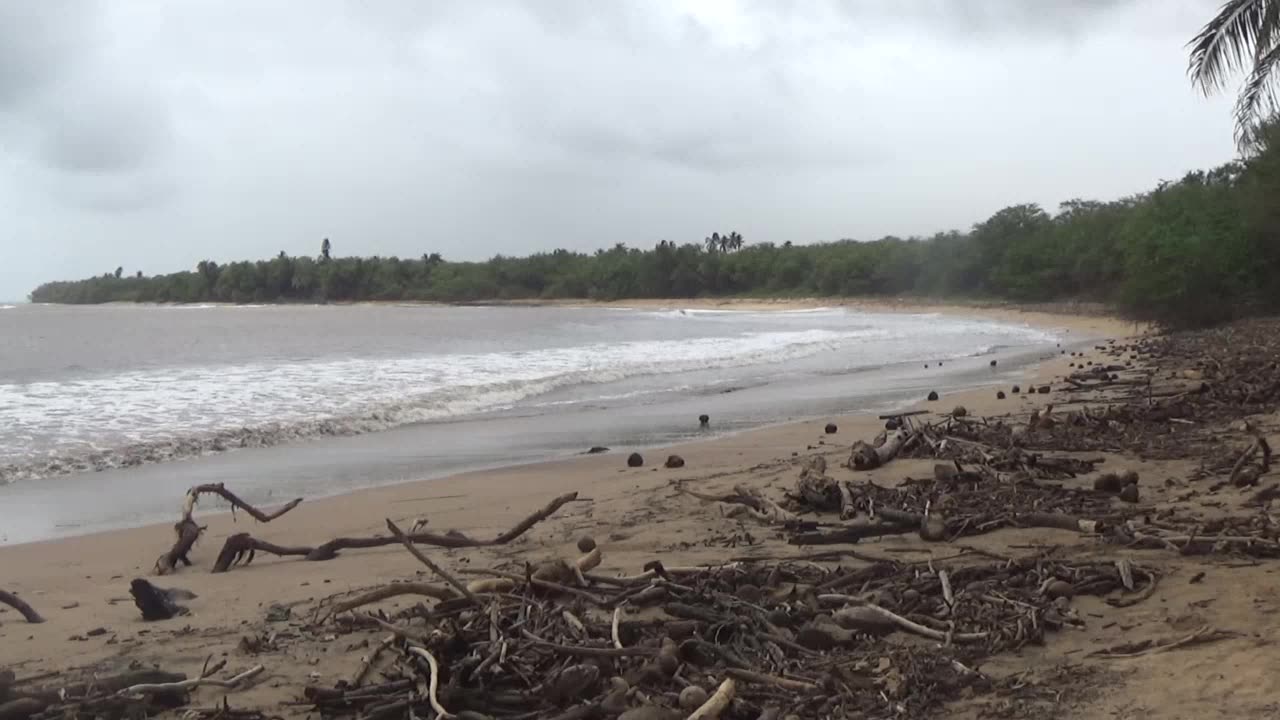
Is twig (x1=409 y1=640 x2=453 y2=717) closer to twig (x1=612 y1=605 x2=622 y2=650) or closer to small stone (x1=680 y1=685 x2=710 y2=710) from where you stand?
twig (x1=612 y1=605 x2=622 y2=650)

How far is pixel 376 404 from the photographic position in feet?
53.9

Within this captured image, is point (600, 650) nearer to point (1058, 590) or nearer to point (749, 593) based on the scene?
point (749, 593)

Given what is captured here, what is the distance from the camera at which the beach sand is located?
3.61 m

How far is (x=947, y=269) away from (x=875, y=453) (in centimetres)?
7643

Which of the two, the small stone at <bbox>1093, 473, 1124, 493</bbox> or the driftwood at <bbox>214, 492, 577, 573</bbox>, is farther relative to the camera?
the small stone at <bbox>1093, 473, 1124, 493</bbox>

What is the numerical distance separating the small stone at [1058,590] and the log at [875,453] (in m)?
3.67

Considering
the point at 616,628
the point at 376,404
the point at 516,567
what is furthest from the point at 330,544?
the point at 376,404

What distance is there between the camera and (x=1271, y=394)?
10.3m

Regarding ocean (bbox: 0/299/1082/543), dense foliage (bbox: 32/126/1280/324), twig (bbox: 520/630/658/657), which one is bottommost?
ocean (bbox: 0/299/1082/543)

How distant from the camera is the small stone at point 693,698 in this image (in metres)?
3.42

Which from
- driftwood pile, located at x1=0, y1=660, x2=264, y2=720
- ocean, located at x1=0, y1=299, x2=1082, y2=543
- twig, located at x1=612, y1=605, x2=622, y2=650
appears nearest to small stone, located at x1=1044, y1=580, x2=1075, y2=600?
twig, located at x1=612, y1=605, x2=622, y2=650

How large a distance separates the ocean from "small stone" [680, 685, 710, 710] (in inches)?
249

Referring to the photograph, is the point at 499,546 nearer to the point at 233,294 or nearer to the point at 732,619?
the point at 732,619

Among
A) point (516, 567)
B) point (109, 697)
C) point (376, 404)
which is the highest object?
point (109, 697)
